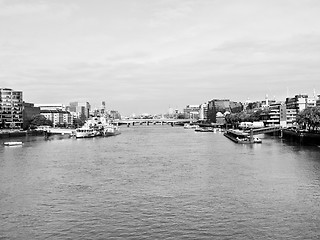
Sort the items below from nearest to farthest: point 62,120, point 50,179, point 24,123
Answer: point 50,179 → point 24,123 → point 62,120

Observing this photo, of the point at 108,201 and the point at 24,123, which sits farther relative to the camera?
the point at 24,123

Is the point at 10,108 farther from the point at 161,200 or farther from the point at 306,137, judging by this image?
the point at 161,200

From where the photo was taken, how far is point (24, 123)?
9825cm

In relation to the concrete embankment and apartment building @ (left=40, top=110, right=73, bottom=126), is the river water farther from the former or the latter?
apartment building @ (left=40, top=110, right=73, bottom=126)

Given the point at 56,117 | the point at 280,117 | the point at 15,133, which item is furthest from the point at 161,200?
the point at 56,117

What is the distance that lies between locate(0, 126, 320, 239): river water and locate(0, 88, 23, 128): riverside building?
59.9 m

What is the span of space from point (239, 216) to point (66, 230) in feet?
20.1

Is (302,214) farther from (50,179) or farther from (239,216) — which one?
(50,179)

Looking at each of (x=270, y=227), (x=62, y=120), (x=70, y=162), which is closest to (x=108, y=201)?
(x=270, y=227)

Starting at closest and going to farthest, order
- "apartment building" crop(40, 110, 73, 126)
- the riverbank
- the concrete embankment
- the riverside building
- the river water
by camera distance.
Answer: the river water
the concrete embankment
the riverbank
the riverside building
"apartment building" crop(40, 110, 73, 126)

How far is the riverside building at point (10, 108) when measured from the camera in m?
88.7

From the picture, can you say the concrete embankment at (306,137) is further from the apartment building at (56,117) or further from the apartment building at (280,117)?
the apartment building at (56,117)

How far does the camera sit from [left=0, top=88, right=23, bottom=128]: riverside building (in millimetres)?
88688

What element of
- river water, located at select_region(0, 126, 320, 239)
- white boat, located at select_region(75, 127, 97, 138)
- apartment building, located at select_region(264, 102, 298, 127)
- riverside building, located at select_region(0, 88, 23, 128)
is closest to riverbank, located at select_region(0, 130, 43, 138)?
riverside building, located at select_region(0, 88, 23, 128)
